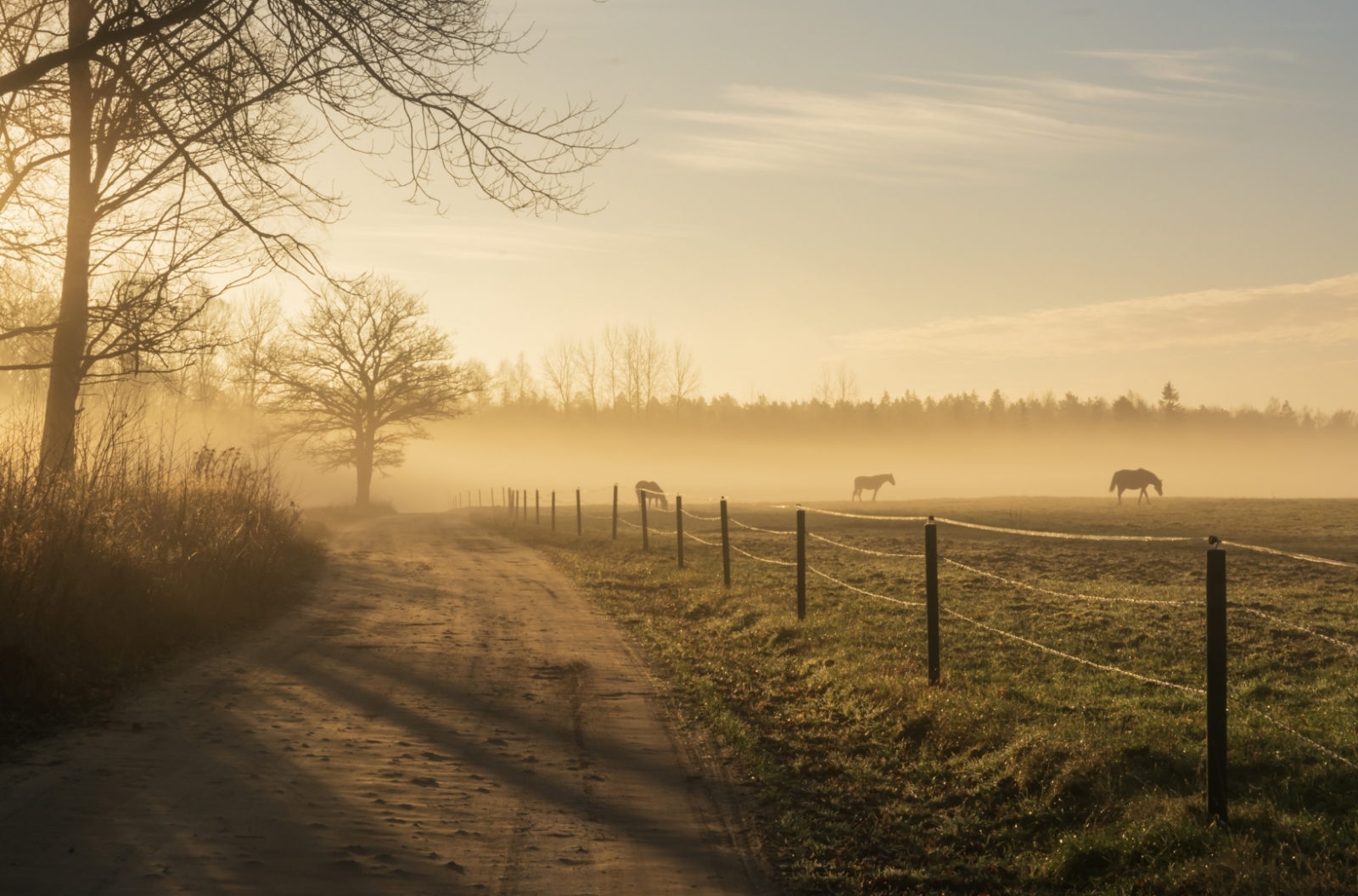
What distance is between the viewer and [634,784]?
19.3 ft

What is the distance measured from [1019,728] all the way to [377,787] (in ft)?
13.7

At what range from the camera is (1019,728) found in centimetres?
664

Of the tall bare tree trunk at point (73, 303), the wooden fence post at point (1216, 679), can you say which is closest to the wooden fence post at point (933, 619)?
the wooden fence post at point (1216, 679)

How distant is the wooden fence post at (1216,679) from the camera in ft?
16.4

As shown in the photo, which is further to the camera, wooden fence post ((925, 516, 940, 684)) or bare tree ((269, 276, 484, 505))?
bare tree ((269, 276, 484, 505))

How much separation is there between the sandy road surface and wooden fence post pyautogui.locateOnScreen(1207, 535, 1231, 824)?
245 cm

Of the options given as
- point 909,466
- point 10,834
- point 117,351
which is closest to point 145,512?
point 117,351

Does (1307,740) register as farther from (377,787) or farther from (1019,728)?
(377,787)

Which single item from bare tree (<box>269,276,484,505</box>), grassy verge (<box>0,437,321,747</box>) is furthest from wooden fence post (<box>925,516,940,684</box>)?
bare tree (<box>269,276,484,505</box>)

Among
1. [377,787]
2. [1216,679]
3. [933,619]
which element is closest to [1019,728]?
[1216,679]

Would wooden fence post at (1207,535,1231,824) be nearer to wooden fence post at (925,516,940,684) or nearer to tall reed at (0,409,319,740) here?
wooden fence post at (925,516,940,684)

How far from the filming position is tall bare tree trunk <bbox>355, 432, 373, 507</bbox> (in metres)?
46.6

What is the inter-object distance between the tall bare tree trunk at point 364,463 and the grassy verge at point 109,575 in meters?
32.6

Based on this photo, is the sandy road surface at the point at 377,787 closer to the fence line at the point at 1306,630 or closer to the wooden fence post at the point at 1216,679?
the wooden fence post at the point at 1216,679
